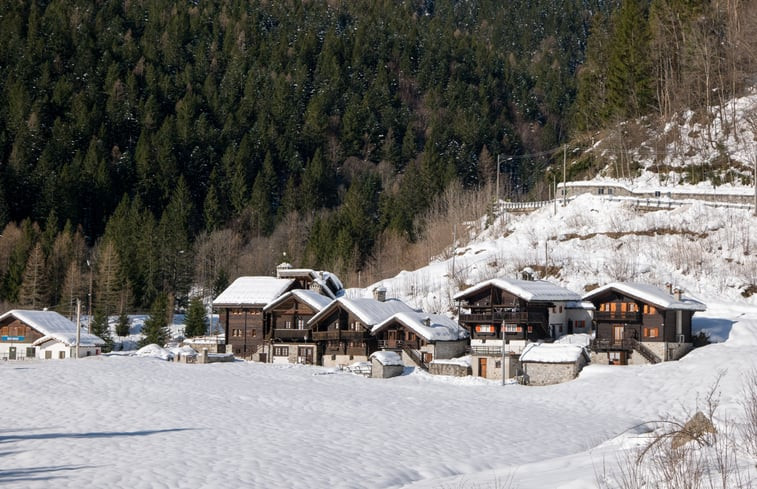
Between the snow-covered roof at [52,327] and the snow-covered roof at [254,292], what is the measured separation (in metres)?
9.41

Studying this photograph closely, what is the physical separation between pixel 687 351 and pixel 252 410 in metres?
28.1

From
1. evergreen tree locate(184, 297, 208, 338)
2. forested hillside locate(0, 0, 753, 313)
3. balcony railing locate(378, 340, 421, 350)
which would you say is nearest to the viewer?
balcony railing locate(378, 340, 421, 350)

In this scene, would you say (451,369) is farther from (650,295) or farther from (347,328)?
(650,295)

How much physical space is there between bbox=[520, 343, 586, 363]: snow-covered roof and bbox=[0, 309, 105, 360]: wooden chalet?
31991 mm

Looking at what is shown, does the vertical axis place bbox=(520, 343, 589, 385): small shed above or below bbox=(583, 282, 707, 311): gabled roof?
below

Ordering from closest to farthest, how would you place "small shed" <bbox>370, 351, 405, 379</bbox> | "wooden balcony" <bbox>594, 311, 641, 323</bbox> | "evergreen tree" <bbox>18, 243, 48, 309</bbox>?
"small shed" <bbox>370, 351, 405, 379</bbox> → "wooden balcony" <bbox>594, 311, 641, 323</bbox> → "evergreen tree" <bbox>18, 243, 48, 309</bbox>

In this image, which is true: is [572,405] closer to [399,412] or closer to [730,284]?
[399,412]

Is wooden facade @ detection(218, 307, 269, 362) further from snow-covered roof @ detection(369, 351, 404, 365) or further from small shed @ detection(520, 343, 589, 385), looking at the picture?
small shed @ detection(520, 343, 589, 385)

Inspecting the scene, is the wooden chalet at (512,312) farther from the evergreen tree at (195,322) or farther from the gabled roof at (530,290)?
the evergreen tree at (195,322)

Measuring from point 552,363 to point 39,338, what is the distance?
37.9m

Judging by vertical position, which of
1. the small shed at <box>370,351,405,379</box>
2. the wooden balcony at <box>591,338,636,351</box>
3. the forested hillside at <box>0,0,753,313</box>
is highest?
the forested hillside at <box>0,0,753,313</box>

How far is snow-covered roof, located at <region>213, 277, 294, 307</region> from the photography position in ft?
214

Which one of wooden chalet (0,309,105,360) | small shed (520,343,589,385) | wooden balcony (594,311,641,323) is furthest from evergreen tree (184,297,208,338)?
wooden balcony (594,311,641,323)

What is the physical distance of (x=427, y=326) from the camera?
5659cm
